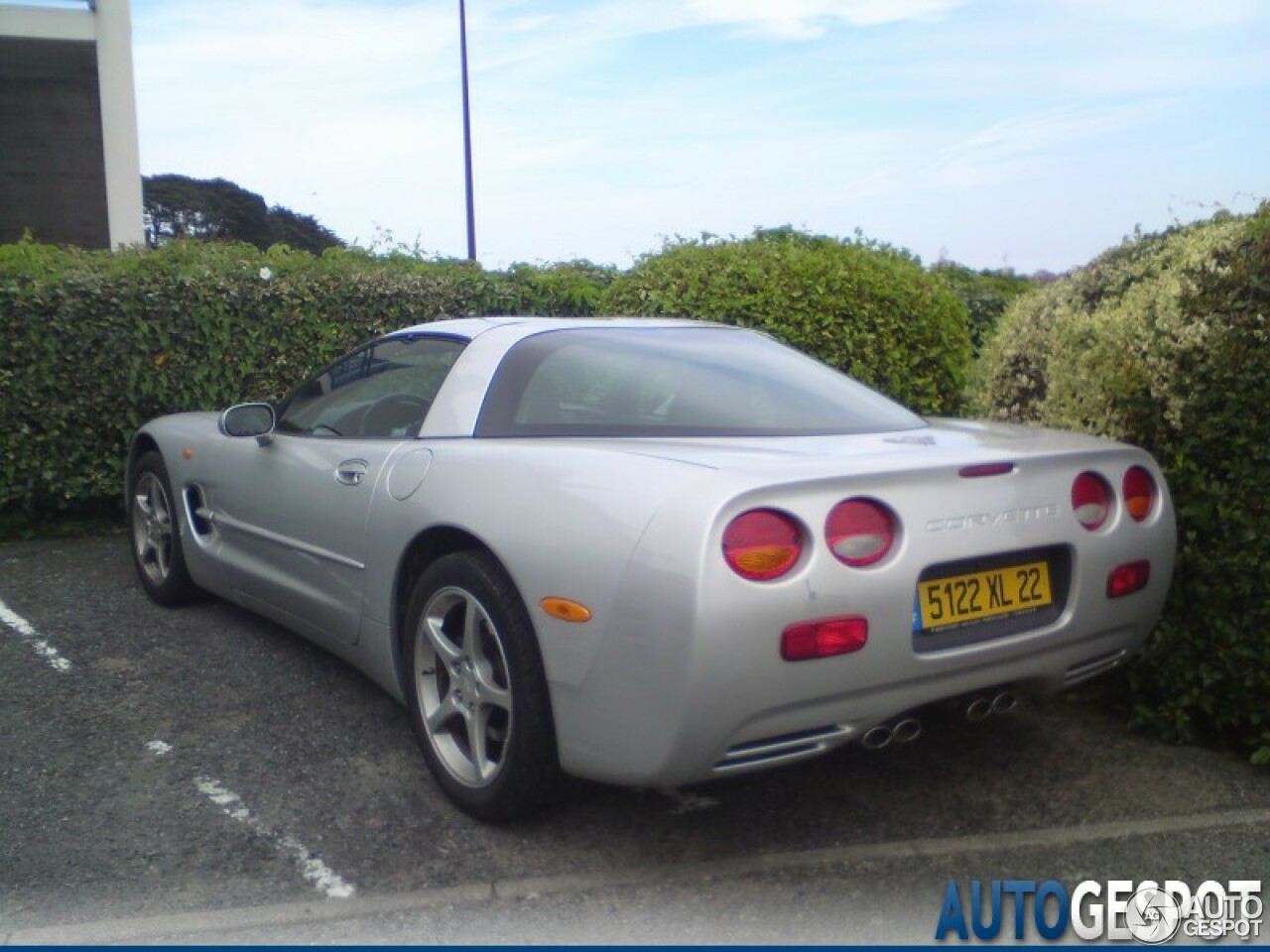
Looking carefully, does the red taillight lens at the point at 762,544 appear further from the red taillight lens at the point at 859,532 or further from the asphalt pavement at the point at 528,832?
the asphalt pavement at the point at 528,832

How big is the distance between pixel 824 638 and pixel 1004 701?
73cm

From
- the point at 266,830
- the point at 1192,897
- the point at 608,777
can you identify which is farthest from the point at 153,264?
the point at 1192,897

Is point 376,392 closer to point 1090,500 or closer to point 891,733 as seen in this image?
point 891,733

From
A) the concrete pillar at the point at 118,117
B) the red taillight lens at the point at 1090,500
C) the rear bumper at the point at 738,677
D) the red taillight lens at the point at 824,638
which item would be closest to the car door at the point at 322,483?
the rear bumper at the point at 738,677

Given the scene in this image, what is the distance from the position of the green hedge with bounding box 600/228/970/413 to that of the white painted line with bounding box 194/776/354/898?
172 inches

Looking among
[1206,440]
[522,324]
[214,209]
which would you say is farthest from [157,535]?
[214,209]

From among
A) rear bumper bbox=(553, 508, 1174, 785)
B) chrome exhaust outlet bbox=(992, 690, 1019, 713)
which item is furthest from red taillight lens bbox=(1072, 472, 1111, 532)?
chrome exhaust outlet bbox=(992, 690, 1019, 713)

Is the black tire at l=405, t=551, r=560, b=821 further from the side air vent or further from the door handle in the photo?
the side air vent

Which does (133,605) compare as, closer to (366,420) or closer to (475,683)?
(366,420)

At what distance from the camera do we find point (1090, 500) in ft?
10.7

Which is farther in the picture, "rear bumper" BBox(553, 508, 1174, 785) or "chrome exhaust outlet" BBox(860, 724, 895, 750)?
"chrome exhaust outlet" BBox(860, 724, 895, 750)

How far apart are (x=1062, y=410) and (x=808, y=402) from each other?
47.4 inches

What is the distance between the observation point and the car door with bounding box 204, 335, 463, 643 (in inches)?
152

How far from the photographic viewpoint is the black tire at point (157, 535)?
5332 mm
